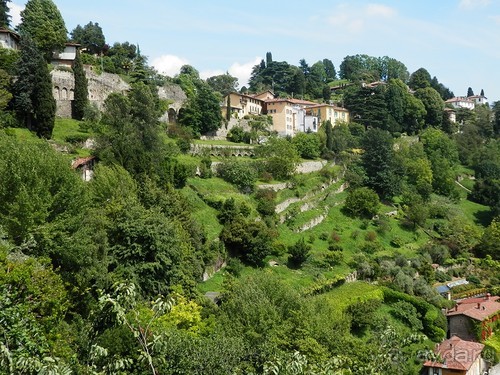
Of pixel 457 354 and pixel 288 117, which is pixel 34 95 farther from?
pixel 288 117

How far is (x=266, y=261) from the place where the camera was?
37.7 meters

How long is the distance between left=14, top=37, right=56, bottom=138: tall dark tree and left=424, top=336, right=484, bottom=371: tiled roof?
103ft

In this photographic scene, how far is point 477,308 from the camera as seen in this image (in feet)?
129

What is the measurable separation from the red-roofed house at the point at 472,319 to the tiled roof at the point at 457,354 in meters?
2.79

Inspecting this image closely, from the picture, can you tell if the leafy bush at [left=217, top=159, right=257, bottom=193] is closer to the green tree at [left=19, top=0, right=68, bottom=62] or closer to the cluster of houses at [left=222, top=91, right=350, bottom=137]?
the green tree at [left=19, top=0, right=68, bottom=62]

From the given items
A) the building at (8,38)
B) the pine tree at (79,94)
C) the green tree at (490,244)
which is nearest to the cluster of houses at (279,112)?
the pine tree at (79,94)

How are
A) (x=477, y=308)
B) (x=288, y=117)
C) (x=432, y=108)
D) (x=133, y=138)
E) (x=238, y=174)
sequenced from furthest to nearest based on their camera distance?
(x=432, y=108) → (x=288, y=117) → (x=238, y=174) → (x=477, y=308) → (x=133, y=138)

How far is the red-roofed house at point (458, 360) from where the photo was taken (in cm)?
3120

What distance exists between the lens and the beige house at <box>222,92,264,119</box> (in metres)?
71.4

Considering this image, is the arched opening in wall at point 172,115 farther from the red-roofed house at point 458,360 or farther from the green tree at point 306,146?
the red-roofed house at point 458,360

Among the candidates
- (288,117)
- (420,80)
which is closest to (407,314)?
(288,117)

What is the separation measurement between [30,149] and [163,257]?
8015 millimetres

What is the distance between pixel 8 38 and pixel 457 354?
4595cm

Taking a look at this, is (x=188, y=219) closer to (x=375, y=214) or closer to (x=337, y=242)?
(x=337, y=242)
